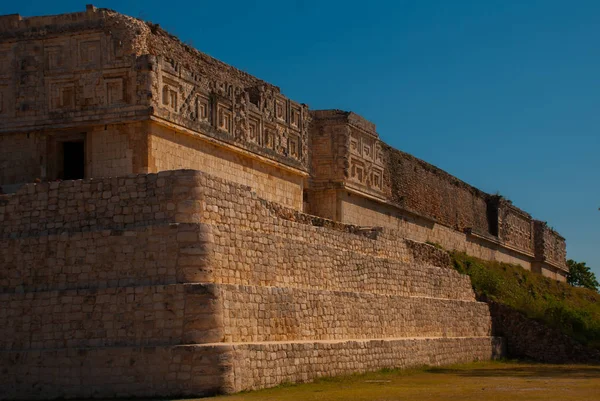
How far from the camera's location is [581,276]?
195ft

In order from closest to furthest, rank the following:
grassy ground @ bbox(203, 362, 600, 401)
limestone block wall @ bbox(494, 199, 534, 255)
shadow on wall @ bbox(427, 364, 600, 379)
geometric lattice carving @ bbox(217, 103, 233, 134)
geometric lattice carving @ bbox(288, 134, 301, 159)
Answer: grassy ground @ bbox(203, 362, 600, 401), geometric lattice carving @ bbox(217, 103, 233, 134), shadow on wall @ bbox(427, 364, 600, 379), geometric lattice carving @ bbox(288, 134, 301, 159), limestone block wall @ bbox(494, 199, 534, 255)

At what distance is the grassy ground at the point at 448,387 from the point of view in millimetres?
14188

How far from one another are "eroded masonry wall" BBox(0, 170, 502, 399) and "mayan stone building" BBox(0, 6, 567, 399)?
0.02 m

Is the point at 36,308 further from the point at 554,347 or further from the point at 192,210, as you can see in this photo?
the point at 554,347

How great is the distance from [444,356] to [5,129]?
1075 centimetres

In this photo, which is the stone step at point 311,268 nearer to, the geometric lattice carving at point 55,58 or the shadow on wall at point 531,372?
the shadow on wall at point 531,372

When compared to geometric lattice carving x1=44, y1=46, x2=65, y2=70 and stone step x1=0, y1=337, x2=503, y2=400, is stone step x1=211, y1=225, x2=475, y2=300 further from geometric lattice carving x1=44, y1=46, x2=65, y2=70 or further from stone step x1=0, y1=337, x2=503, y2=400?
geometric lattice carving x1=44, y1=46, x2=65, y2=70

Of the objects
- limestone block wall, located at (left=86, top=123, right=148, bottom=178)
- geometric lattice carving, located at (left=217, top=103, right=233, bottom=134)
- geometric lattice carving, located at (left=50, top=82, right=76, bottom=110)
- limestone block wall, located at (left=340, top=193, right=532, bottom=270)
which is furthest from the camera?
limestone block wall, located at (left=340, top=193, right=532, bottom=270)

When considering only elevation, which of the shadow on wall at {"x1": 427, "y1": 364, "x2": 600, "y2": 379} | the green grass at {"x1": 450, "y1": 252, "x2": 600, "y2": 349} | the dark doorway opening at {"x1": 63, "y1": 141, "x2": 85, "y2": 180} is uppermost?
the dark doorway opening at {"x1": 63, "y1": 141, "x2": 85, "y2": 180}

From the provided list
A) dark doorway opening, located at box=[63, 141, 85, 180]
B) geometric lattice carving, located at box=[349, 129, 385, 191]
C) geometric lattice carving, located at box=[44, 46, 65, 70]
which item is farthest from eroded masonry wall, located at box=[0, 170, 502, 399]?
geometric lattice carving, located at box=[349, 129, 385, 191]

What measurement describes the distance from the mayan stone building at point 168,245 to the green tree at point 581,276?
116 ft

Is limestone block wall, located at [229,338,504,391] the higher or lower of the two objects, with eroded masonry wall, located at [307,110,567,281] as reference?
lower

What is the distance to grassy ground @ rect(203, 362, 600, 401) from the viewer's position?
14.2 metres

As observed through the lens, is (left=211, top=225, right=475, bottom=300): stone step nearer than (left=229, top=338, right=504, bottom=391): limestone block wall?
No
